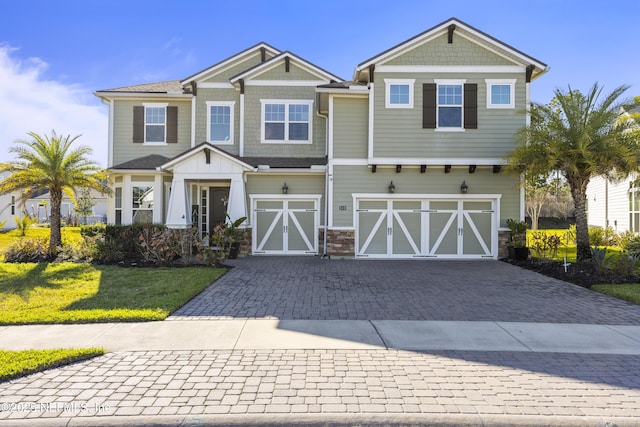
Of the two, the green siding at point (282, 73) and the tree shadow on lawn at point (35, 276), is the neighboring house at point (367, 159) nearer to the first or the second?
the green siding at point (282, 73)

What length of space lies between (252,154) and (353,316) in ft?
35.9

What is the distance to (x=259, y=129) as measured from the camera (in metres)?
16.4

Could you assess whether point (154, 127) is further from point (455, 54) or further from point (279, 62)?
point (455, 54)

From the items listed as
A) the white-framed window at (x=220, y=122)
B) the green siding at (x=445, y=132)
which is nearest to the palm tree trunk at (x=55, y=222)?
the white-framed window at (x=220, y=122)

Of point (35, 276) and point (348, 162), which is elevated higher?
point (348, 162)

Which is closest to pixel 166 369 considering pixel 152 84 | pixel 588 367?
pixel 588 367

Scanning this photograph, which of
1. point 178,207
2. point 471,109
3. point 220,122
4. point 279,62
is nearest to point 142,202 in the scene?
point 178,207

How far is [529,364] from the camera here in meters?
4.88

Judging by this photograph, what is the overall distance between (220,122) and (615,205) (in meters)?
20.5

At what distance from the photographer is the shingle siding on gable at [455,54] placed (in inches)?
547

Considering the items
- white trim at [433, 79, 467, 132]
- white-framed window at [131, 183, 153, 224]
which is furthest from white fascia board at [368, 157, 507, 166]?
white-framed window at [131, 183, 153, 224]

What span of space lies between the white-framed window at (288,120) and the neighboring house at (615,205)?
13530 mm

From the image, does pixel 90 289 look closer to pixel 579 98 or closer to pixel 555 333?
pixel 555 333

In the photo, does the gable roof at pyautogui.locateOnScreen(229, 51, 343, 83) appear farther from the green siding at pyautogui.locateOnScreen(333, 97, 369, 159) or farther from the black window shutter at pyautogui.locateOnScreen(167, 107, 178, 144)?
the black window shutter at pyautogui.locateOnScreen(167, 107, 178, 144)
